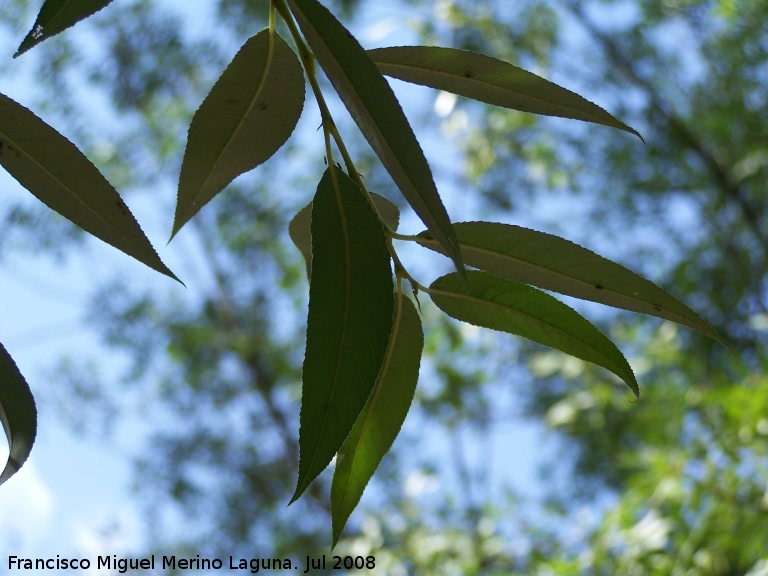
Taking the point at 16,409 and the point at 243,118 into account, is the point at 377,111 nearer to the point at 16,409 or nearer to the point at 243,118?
the point at 243,118

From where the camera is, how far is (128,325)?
3.34m

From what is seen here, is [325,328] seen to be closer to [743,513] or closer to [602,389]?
[743,513]

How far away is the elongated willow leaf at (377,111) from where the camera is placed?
279mm

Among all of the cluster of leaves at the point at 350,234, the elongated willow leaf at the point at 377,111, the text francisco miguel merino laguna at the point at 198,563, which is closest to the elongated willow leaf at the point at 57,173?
the cluster of leaves at the point at 350,234

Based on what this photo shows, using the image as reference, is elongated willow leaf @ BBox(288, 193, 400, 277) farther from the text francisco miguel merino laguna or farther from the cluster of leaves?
the text francisco miguel merino laguna

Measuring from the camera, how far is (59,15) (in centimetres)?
31

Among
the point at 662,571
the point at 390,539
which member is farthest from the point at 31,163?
the point at 390,539

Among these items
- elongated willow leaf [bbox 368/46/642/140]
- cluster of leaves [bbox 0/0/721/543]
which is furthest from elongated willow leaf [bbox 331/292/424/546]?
elongated willow leaf [bbox 368/46/642/140]

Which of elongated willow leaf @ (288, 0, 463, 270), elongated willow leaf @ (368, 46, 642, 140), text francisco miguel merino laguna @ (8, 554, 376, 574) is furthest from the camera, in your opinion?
text francisco miguel merino laguna @ (8, 554, 376, 574)

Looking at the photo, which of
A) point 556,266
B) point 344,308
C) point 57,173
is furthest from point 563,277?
point 57,173

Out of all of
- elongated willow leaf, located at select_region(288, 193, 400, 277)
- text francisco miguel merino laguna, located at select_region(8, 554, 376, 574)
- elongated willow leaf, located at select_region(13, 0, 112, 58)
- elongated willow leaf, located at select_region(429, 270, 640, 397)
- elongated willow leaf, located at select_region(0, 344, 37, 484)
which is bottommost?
elongated willow leaf, located at select_region(0, 344, 37, 484)

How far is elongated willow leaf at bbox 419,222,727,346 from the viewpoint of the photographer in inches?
15.2

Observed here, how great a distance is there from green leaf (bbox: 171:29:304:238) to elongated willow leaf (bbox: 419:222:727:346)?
3.6 inches

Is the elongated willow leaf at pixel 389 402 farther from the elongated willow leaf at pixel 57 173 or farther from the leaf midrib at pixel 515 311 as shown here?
the elongated willow leaf at pixel 57 173
